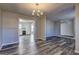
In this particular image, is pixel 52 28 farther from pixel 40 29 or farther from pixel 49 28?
pixel 40 29

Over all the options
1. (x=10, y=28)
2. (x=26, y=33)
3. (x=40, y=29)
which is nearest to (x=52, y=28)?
(x=40, y=29)

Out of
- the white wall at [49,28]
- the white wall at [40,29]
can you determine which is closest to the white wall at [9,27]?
the white wall at [40,29]

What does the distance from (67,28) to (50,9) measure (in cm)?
64

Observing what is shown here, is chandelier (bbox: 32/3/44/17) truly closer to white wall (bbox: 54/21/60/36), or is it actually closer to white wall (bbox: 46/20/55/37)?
white wall (bbox: 46/20/55/37)

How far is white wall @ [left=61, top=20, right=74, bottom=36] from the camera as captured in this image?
279cm

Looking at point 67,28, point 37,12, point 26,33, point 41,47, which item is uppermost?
point 37,12

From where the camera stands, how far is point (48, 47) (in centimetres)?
286

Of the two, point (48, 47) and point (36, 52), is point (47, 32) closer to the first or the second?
point (48, 47)

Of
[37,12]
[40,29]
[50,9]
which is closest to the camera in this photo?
[37,12]

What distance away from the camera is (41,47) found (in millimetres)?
2883

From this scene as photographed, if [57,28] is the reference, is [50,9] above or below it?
above

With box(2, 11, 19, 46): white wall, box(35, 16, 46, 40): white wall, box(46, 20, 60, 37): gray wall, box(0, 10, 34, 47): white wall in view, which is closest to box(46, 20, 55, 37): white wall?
box(46, 20, 60, 37): gray wall

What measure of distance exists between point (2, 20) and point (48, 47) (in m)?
1.30
